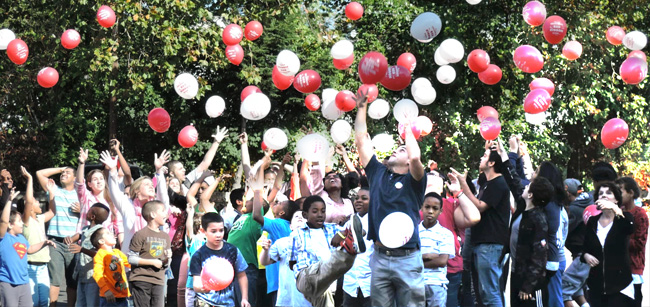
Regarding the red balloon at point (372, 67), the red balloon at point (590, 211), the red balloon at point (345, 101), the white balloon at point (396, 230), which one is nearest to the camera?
the white balloon at point (396, 230)

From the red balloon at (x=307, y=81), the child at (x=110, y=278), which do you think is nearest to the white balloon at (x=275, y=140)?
the red balloon at (x=307, y=81)

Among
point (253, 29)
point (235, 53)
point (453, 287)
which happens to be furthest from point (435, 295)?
point (253, 29)

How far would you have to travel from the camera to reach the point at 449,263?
8.48 metres

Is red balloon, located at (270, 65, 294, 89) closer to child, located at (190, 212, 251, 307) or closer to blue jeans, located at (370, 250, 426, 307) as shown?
child, located at (190, 212, 251, 307)

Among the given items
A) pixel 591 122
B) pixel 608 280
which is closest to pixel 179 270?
pixel 608 280

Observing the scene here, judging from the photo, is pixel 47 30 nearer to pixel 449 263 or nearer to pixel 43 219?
pixel 43 219

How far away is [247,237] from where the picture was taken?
875cm

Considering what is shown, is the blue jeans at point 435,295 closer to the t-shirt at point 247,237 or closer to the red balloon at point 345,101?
the t-shirt at point 247,237

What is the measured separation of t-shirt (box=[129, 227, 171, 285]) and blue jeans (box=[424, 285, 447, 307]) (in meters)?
2.57

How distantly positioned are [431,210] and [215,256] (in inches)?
76.2

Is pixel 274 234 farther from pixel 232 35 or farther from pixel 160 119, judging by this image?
pixel 232 35

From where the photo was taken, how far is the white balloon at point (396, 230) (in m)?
6.51

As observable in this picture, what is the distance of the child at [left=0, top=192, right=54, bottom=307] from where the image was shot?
28.1 feet

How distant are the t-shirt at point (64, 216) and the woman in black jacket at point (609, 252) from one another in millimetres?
5799
